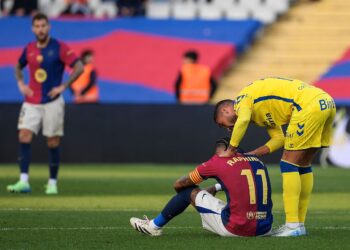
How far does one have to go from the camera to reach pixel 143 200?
1480cm

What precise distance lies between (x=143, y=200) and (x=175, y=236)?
412 cm

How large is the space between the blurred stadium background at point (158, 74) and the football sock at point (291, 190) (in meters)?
4.10

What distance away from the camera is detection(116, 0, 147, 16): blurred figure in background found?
94.3 feet

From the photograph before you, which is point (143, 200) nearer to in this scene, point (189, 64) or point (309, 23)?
point (189, 64)

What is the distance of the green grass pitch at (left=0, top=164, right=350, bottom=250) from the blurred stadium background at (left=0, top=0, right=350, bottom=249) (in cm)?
7

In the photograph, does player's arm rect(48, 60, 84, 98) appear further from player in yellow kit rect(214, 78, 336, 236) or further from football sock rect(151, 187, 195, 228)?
football sock rect(151, 187, 195, 228)

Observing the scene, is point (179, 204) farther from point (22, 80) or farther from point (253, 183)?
point (22, 80)

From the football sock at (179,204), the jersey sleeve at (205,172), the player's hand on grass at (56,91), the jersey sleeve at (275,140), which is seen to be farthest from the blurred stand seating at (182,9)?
the jersey sleeve at (205,172)

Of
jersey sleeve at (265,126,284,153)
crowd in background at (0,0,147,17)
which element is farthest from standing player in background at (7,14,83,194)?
crowd in background at (0,0,147,17)

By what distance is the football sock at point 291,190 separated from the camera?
35.1ft

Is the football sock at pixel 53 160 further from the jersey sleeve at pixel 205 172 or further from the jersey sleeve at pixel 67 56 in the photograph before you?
the jersey sleeve at pixel 205 172

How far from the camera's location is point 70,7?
1153 inches

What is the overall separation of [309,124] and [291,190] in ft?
2.07

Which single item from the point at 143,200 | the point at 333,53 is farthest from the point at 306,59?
the point at 143,200
